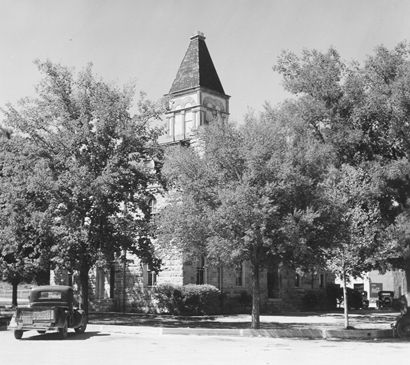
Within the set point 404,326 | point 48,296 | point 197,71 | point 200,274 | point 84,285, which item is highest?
point 197,71

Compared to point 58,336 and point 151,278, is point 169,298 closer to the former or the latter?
point 151,278

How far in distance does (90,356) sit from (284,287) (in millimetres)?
27301

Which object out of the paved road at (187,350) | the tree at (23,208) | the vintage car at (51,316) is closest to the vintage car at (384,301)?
the paved road at (187,350)

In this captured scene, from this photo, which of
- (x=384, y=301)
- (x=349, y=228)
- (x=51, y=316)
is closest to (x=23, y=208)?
(x=51, y=316)

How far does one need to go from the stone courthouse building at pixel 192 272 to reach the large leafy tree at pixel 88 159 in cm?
612

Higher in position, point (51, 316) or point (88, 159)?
point (88, 159)

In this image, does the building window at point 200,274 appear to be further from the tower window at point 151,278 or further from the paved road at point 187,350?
the paved road at point 187,350

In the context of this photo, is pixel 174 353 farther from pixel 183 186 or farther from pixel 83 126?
pixel 83 126

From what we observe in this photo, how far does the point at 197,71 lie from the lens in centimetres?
4175

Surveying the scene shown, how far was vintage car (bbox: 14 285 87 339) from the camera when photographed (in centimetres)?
1864

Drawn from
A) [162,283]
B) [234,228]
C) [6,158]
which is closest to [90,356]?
[234,228]

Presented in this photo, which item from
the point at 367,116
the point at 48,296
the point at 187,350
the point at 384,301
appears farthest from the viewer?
the point at 384,301

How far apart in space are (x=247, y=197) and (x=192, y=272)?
15065mm

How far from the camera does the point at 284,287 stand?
131 feet
